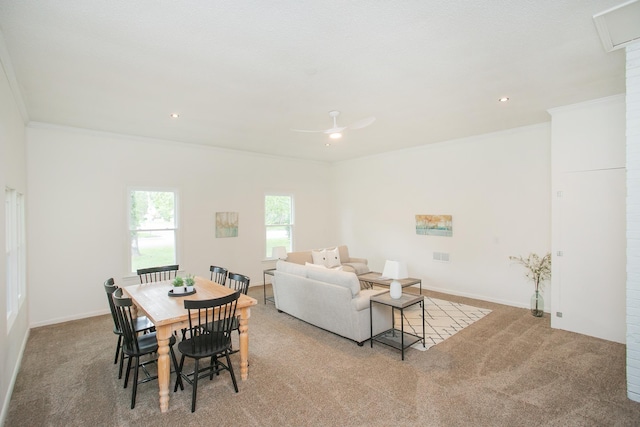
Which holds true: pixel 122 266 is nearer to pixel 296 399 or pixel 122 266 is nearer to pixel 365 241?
pixel 296 399

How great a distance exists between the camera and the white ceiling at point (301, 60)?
2.25 metres

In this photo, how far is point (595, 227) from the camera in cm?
414

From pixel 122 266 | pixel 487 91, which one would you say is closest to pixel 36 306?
pixel 122 266

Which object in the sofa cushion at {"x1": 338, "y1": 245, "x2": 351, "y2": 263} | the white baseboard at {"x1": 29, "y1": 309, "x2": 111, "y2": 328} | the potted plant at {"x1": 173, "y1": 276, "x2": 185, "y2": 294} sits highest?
the potted plant at {"x1": 173, "y1": 276, "x2": 185, "y2": 294}

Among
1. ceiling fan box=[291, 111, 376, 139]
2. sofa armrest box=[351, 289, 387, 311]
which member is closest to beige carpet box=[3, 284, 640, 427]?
sofa armrest box=[351, 289, 387, 311]

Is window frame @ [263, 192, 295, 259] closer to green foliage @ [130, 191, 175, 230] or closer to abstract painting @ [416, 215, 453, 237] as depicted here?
green foliage @ [130, 191, 175, 230]

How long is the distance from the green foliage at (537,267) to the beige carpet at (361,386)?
3.60 ft

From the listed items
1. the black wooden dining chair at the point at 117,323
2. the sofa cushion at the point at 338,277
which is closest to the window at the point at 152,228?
the black wooden dining chair at the point at 117,323

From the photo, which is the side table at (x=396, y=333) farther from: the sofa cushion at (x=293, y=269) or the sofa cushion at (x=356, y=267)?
the sofa cushion at (x=356, y=267)

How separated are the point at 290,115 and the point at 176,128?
203cm

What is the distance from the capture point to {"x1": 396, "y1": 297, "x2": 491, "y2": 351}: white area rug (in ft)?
13.9

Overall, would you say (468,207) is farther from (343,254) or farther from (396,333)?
(396,333)

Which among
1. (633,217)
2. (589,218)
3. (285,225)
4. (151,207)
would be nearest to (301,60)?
(633,217)

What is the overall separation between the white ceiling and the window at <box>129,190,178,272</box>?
4.72 feet
